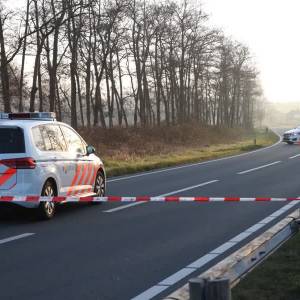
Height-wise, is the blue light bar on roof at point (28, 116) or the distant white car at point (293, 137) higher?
the blue light bar on roof at point (28, 116)

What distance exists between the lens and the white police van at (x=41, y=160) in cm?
1009

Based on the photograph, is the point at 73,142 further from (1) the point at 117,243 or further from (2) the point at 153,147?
(2) the point at 153,147

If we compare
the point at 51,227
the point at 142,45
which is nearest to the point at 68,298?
the point at 51,227

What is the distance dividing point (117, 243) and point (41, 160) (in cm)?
264

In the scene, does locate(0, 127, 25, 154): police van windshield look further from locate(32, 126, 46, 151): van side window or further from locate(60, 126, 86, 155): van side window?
locate(60, 126, 86, 155): van side window

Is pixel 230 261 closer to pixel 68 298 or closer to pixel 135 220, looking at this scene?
pixel 68 298

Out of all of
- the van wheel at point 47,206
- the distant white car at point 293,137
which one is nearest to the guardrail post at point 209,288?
the van wheel at point 47,206

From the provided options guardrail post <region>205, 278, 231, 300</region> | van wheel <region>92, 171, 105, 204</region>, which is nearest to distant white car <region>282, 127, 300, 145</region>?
van wheel <region>92, 171, 105, 204</region>

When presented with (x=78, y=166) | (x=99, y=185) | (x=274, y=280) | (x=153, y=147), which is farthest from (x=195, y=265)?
(x=153, y=147)

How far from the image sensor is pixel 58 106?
49406 millimetres

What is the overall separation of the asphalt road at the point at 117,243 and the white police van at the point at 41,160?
51 cm

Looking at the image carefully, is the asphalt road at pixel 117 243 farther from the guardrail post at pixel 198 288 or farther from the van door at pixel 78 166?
the guardrail post at pixel 198 288

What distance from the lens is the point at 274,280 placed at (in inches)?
234

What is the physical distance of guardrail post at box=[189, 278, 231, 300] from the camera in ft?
11.5
